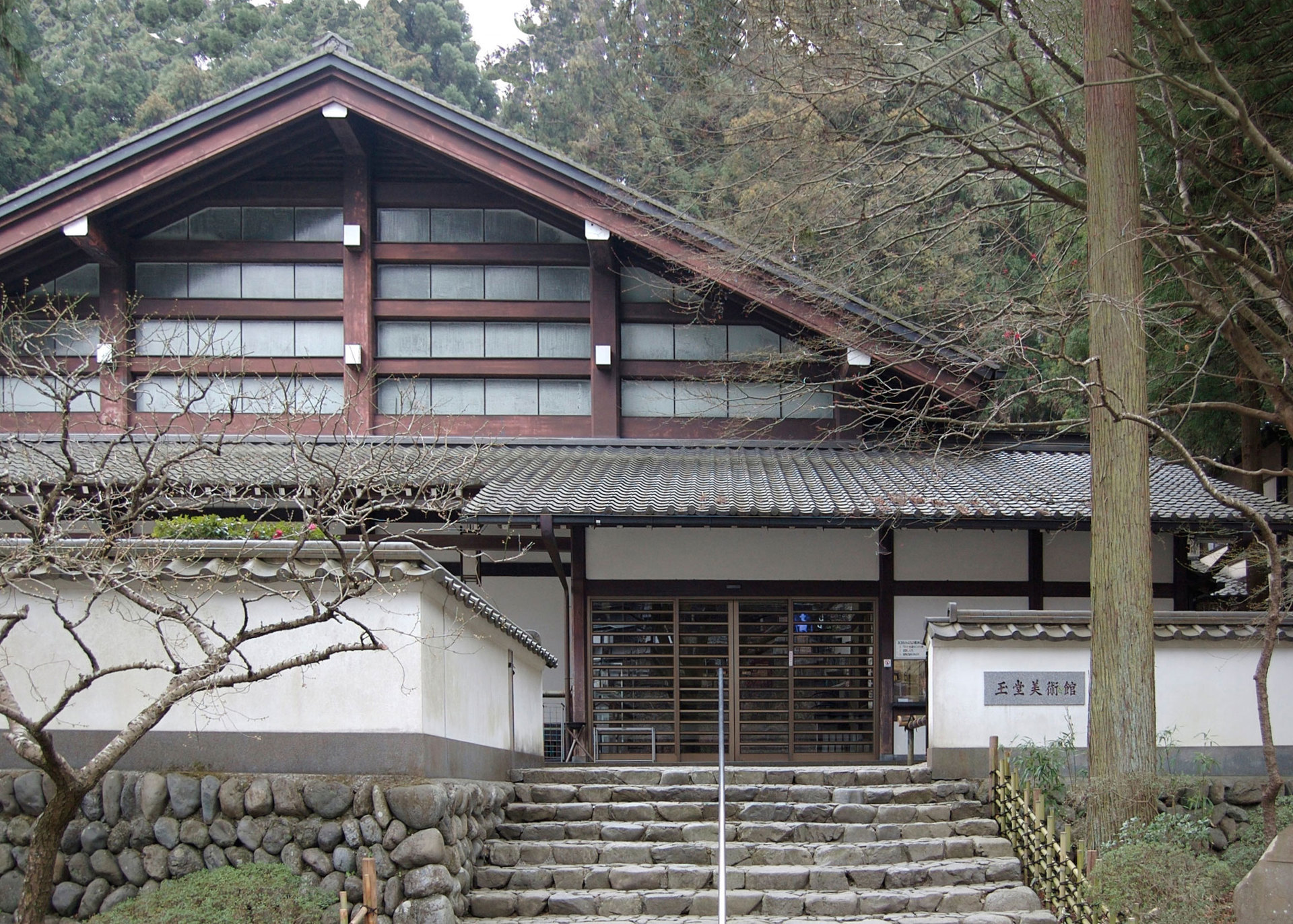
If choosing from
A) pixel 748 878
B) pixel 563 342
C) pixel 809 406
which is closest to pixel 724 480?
pixel 809 406

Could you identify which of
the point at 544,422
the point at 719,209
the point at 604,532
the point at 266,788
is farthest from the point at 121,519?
the point at 719,209

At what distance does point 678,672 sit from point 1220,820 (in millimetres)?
6678

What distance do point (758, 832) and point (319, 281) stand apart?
1046cm

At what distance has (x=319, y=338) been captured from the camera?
16266 mm

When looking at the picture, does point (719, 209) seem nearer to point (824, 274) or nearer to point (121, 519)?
point (824, 274)

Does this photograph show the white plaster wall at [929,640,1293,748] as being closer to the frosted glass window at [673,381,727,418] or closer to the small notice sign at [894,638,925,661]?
the small notice sign at [894,638,925,661]

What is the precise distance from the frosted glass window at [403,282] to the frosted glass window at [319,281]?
56cm

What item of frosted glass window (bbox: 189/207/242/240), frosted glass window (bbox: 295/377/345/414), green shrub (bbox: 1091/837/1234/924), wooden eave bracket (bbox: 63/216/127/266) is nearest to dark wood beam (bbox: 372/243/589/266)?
frosted glass window (bbox: 295/377/345/414)

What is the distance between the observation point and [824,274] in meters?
14.9

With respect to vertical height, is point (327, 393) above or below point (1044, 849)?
above

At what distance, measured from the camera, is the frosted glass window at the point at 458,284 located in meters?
16.5

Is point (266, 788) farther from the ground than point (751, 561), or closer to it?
closer to it

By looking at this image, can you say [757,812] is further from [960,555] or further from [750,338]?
[750,338]

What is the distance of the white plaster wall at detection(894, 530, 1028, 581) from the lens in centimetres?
1474
